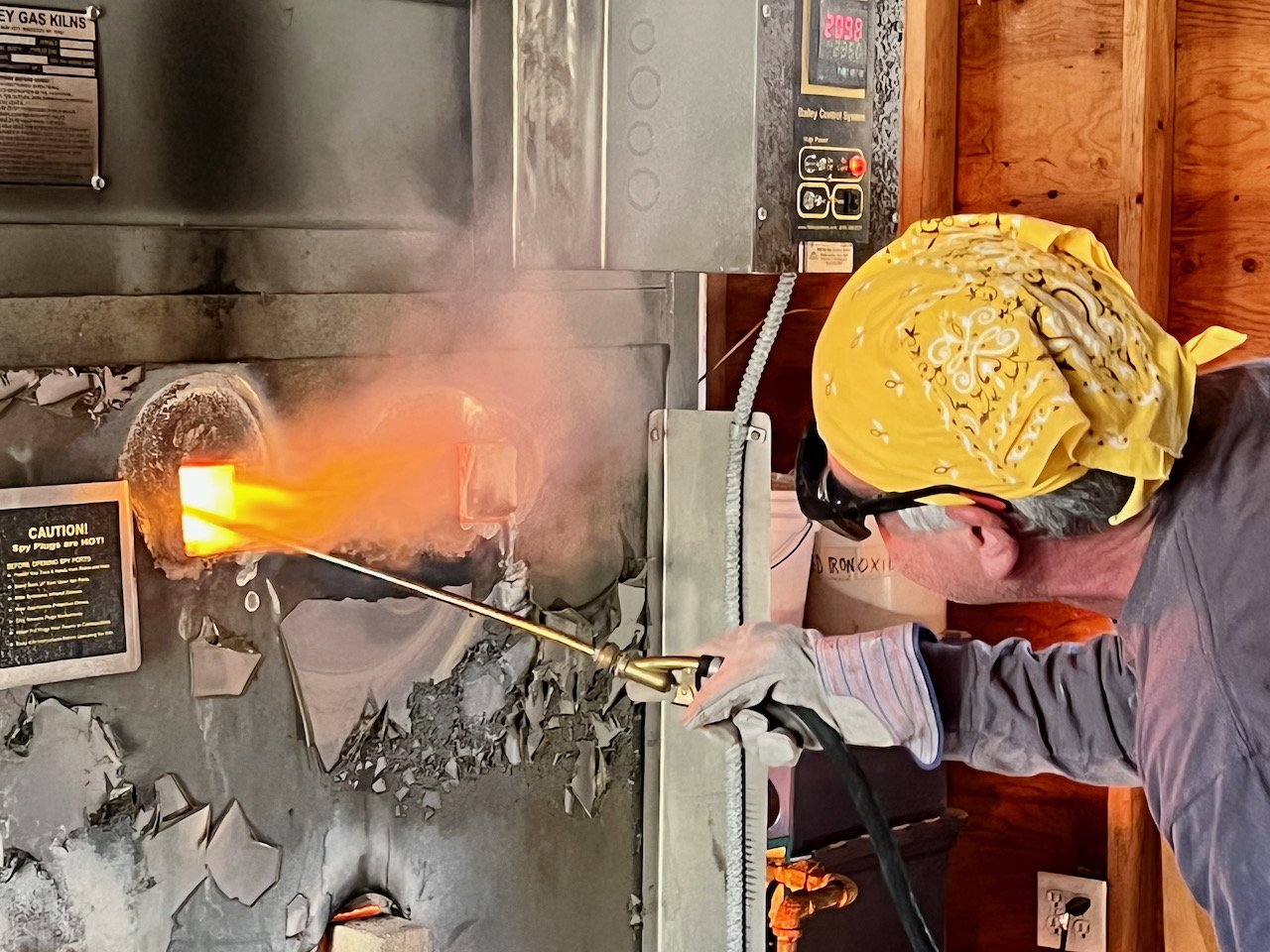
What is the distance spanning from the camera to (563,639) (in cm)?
150

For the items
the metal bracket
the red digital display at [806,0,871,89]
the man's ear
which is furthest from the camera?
the metal bracket

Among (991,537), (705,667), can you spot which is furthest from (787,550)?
(991,537)

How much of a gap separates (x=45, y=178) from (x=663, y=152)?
2.18 ft

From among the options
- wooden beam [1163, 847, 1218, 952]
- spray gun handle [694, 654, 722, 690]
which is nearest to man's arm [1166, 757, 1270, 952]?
spray gun handle [694, 654, 722, 690]

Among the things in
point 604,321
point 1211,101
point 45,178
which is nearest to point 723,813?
point 604,321

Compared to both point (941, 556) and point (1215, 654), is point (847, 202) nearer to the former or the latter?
point (941, 556)

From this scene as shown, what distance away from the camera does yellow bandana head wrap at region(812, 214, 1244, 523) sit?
992 mm

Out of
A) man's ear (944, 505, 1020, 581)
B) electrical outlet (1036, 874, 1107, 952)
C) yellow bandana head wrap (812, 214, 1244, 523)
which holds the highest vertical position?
yellow bandana head wrap (812, 214, 1244, 523)

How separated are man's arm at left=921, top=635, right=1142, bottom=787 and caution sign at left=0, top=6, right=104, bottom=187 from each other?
3.41 feet

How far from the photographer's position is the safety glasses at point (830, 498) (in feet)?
3.75

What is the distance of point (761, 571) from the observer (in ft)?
5.89

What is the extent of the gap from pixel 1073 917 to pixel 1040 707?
3.46 ft

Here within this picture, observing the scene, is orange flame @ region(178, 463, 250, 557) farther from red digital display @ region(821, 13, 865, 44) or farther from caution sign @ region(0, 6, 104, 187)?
red digital display @ region(821, 13, 865, 44)

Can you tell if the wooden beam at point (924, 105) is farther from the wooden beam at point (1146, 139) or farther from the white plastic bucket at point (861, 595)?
the white plastic bucket at point (861, 595)
